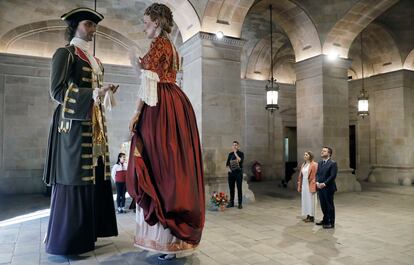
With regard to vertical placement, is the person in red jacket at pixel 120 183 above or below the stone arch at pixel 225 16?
below

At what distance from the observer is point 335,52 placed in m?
11.2

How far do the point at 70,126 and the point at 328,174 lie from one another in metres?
4.59

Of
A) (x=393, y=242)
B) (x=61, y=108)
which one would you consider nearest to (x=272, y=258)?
(x=393, y=242)

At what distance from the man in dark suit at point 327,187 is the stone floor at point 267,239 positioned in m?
0.24

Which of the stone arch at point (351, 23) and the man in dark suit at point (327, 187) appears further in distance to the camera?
the stone arch at point (351, 23)

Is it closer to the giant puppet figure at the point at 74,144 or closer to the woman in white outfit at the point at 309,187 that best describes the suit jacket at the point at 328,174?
the woman in white outfit at the point at 309,187

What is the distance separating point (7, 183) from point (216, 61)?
25.4ft

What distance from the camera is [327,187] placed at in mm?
6195

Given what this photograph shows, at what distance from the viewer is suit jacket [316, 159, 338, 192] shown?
6121mm

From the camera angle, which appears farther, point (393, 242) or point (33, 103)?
point (33, 103)

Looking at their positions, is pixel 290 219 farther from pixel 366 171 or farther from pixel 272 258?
pixel 366 171

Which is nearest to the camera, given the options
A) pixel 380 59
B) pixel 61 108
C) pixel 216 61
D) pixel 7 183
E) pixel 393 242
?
pixel 61 108

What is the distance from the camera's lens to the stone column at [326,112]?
428 inches

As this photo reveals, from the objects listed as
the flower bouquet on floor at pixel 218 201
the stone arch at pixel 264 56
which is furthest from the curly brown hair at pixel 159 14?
the stone arch at pixel 264 56
